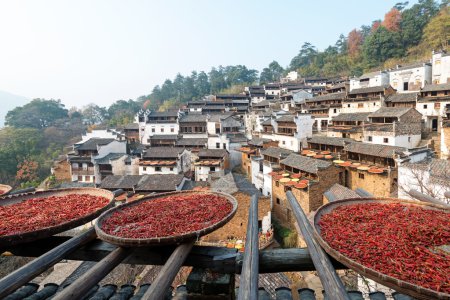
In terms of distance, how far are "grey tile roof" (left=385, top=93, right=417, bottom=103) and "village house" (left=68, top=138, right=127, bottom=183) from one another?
40.9 metres

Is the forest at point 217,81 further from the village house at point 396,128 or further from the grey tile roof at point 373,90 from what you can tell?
the village house at point 396,128

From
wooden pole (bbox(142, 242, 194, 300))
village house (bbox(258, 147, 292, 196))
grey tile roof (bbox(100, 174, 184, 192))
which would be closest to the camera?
wooden pole (bbox(142, 242, 194, 300))

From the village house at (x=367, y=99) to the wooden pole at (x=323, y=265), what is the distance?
120ft

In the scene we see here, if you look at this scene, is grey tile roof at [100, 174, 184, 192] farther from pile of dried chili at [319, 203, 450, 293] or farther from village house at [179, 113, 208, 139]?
pile of dried chili at [319, 203, 450, 293]

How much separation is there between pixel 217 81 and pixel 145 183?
215ft

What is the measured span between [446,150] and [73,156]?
4457 centimetres

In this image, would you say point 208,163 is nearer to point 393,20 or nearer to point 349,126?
point 349,126

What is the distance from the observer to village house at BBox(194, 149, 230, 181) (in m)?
35.1

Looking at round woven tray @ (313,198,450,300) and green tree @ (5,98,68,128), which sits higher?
green tree @ (5,98,68,128)

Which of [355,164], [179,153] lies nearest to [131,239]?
[355,164]

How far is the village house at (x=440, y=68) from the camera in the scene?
37.2m

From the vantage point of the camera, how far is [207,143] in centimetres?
4194

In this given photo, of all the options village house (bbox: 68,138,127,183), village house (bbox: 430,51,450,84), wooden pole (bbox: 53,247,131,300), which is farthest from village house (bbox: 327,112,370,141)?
village house (bbox: 68,138,127,183)

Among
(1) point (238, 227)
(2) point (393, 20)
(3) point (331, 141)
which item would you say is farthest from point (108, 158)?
(2) point (393, 20)
